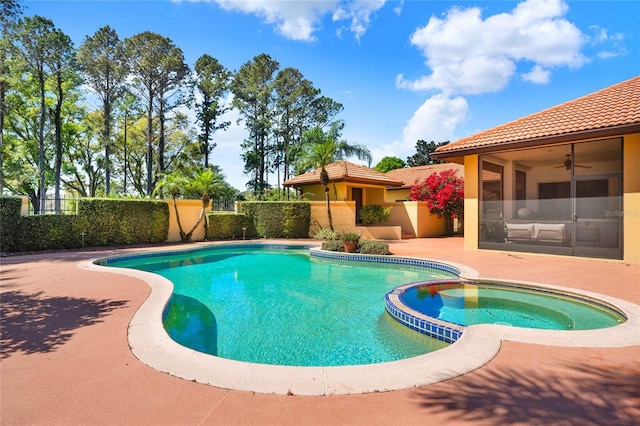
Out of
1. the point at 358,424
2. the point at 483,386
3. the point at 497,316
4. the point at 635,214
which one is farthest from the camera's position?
the point at 635,214

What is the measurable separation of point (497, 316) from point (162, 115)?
33.1 metres

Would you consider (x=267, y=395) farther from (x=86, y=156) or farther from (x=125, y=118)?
(x=86, y=156)

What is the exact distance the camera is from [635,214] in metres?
9.94

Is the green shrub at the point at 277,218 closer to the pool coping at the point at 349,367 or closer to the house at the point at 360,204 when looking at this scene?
the house at the point at 360,204

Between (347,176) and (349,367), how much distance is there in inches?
696

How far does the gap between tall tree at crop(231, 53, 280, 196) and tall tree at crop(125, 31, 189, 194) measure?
5703 millimetres

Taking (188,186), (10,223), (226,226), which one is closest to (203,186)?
(188,186)

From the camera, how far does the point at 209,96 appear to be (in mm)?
33625

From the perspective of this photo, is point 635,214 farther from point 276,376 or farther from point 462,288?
point 276,376

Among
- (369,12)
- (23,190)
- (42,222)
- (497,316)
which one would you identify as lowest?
(497,316)

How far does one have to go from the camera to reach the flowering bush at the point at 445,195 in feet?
65.0

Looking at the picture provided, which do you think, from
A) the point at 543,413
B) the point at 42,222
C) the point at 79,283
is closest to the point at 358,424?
the point at 543,413

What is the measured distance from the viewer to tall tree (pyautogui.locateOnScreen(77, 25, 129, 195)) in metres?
27.7

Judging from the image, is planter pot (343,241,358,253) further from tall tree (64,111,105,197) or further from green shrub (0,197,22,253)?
tall tree (64,111,105,197)
